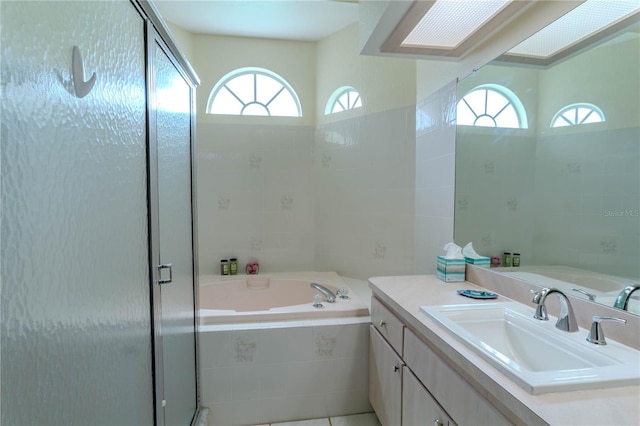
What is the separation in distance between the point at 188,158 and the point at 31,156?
3.37 ft

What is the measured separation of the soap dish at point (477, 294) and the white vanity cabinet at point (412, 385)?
0.34 meters

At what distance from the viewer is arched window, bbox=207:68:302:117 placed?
9.54 feet

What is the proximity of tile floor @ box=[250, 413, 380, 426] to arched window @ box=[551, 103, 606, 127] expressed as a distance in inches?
70.2

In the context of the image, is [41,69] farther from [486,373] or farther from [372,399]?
[372,399]

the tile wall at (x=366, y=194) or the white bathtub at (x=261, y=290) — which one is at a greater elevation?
the tile wall at (x=366, y=194)

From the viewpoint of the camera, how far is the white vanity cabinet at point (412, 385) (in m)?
0.84

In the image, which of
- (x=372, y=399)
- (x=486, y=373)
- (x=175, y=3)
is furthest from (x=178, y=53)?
(x=372, y=399)

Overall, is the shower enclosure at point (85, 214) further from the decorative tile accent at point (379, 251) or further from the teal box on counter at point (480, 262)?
the decorative tile accent at point (379, 251)

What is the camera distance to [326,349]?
1754mm

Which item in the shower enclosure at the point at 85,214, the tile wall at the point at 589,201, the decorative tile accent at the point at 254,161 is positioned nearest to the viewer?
the shower enclosure at the point at 85,214

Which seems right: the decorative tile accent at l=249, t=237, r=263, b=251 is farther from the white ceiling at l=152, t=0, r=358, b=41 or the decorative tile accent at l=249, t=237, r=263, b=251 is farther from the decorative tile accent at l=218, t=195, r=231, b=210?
the white ceiling at l=152, t=0, r=358, b=41

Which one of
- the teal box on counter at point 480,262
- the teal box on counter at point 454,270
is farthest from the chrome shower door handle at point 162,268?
the teal box on counter at point 480,262

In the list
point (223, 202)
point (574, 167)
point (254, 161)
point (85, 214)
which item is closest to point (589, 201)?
point (574, 167)

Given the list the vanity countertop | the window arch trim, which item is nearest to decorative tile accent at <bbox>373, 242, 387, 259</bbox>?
the vanity countertop
